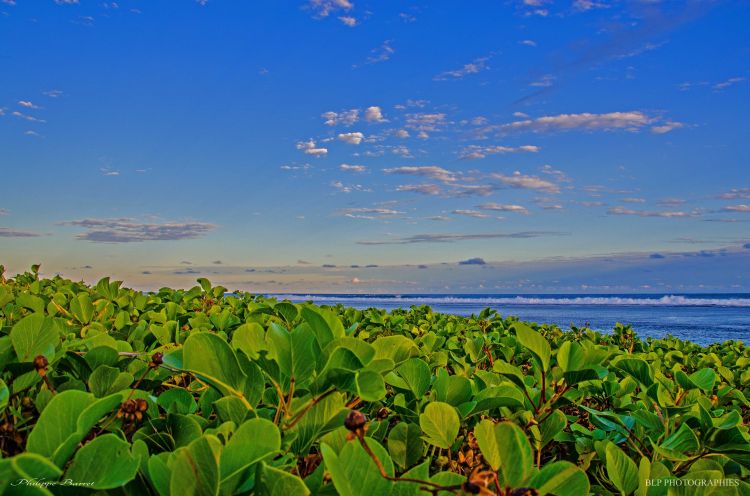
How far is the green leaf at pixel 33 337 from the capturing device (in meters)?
1.45

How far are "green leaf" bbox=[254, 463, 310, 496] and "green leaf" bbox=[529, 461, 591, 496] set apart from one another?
1.44 feet

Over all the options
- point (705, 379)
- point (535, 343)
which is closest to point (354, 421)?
point (535, 343)

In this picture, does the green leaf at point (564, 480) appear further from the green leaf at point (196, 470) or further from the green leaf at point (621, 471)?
the green leaf at point (196, 470)

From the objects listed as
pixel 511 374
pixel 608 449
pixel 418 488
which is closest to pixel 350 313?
pixel 511 374

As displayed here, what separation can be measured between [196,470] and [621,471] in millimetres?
994

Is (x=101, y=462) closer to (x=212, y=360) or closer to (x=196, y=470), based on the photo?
(x=196, y=470)

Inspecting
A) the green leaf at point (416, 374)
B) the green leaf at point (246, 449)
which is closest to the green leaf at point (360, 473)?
the green leaf at point (246, 449)

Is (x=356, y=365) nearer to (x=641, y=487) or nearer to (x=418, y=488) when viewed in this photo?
(x=418, y=488)

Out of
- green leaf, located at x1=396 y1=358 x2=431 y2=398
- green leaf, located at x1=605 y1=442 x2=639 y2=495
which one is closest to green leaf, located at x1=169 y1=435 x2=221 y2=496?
green leaf, located at x1=396 y1=358 x2=431 y2=398

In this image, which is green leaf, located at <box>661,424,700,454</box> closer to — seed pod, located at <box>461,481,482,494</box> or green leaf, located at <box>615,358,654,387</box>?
green leaf, located at <box>615,358,654,387</box>

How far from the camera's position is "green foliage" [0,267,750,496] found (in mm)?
922

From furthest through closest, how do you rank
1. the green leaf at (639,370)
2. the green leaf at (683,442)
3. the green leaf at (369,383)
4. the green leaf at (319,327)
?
the green leaf at (639,370) → the green leaf at (683,442) → the green leaf at (319,327) → the green leaf at (369,383)

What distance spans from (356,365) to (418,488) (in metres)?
0.30

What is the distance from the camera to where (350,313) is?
416 cm
